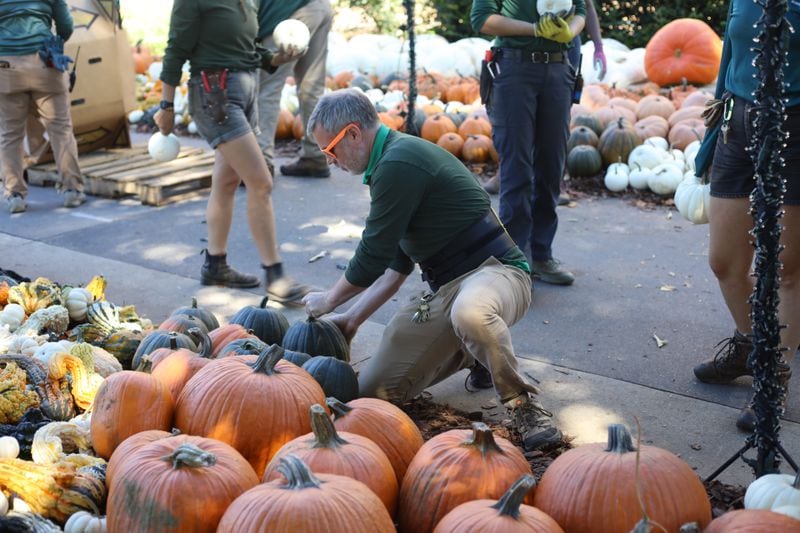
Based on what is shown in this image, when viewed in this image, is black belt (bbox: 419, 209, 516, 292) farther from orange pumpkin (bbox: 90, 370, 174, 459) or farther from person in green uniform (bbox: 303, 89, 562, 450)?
orange pumpkin (bbox: 90, 370, 174, 459)

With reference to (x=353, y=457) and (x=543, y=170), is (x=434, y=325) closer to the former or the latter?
(x=353, y=457)

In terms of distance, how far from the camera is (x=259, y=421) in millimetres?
3131

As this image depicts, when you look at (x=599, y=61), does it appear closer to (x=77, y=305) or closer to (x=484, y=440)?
(x=77, y=305)

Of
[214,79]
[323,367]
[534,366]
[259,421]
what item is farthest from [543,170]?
[259,421]

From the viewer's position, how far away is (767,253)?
121 inches

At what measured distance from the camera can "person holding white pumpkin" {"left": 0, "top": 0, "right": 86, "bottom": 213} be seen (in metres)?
7.59

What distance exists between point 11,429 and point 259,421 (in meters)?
0.98

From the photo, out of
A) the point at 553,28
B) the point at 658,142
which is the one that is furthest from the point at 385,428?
the point at 658,142

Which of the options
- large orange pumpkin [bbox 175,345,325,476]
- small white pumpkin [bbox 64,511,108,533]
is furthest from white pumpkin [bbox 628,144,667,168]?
small white pumpkin [bbox 64,511,108,533]

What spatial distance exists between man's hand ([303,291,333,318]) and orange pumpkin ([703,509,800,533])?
196cm

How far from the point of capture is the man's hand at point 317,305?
3969 millimetres

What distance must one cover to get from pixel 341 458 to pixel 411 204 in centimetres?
136

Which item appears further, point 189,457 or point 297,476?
point 189,457

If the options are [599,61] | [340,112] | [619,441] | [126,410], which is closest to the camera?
[619,441]
